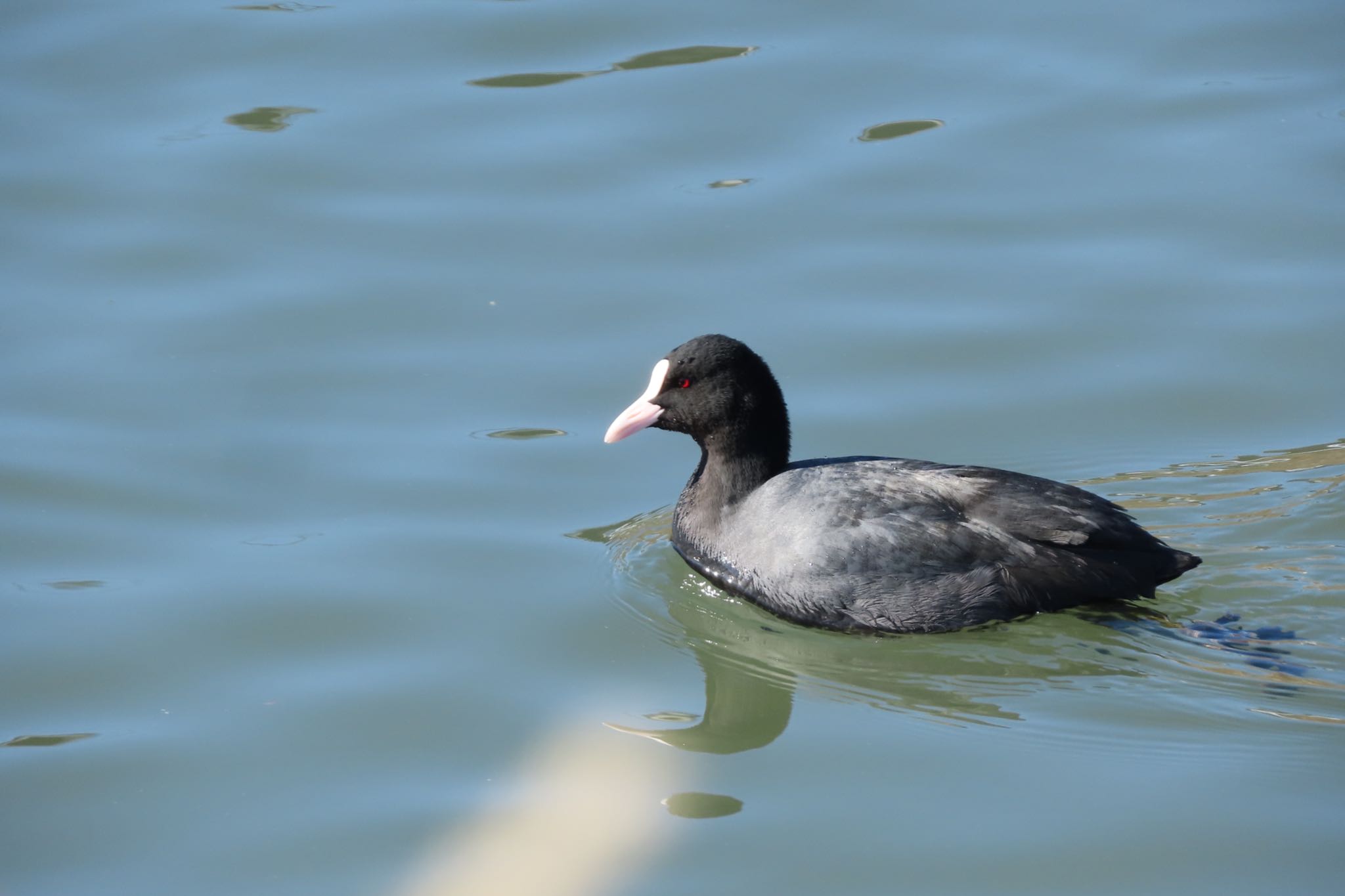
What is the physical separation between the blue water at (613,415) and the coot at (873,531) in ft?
0.45

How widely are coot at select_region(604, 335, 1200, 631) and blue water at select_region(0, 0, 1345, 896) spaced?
0.14 metres

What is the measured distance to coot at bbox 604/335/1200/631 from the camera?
5.09 meters

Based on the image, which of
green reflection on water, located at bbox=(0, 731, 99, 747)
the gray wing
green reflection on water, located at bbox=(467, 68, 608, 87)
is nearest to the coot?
the gray wing

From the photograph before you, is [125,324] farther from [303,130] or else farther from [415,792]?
[415,792]

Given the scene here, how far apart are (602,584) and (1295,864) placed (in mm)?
2462

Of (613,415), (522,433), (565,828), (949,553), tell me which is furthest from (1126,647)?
(522,433)

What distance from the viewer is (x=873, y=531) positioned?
Answer: 17.0 feet

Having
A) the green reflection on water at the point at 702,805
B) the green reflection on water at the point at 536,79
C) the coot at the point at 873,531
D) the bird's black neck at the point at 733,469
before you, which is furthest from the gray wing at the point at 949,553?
the green reflection on water at the point at 536,79

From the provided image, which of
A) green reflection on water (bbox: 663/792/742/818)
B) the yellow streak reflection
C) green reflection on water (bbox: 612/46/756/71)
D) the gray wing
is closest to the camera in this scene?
the yellow streak reflection

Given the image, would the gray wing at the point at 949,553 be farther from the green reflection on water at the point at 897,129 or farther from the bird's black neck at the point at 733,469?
the green reflection on water at the point at 897,129

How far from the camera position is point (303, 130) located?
8.28 meters

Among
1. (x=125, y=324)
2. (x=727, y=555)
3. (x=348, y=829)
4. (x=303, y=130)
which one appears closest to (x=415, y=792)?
(x=348, y=829)

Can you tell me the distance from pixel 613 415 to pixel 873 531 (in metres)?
1.56

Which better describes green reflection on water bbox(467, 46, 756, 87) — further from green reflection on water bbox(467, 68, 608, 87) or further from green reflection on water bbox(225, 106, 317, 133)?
green reflection on water bbox(225, 106, 317, 133)
